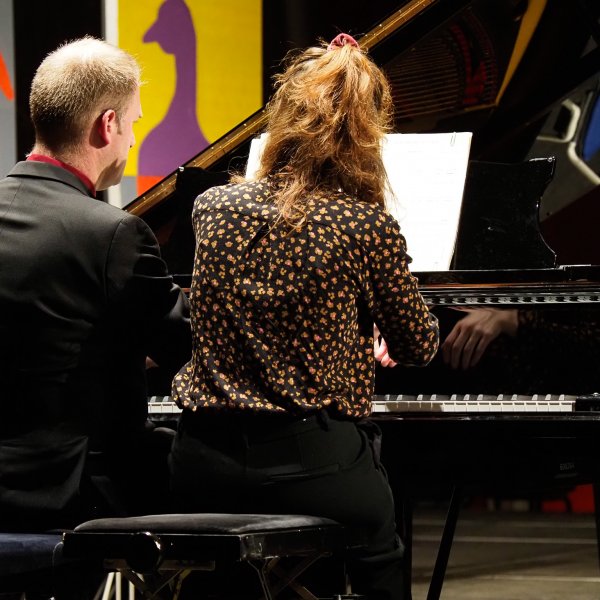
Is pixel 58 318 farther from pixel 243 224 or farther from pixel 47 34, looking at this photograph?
pixel 47 34

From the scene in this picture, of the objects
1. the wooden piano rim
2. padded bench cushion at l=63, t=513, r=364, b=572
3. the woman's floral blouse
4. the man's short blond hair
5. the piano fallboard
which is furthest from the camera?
the wooden piano rim

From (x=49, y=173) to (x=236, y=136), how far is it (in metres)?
1.27

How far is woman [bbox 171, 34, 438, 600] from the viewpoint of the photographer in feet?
7.16

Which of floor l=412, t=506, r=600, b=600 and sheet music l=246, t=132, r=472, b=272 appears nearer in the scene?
sheet music l=246, t=132, r=472, b=272

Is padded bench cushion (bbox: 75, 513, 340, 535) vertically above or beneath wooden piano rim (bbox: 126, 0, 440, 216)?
beneath

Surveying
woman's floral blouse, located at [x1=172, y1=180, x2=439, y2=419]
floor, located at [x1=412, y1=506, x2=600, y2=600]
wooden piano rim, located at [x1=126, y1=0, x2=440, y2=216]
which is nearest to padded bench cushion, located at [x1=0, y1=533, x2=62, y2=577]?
woman's floral blouse, located at [x1=172, y1=180, x2=439, y2=419]

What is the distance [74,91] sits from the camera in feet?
7.61

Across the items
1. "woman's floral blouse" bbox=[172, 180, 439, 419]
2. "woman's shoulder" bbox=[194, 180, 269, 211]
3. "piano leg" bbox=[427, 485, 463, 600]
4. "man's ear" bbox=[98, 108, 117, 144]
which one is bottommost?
"piano leg" bbox=[427, 485, 463, 600]

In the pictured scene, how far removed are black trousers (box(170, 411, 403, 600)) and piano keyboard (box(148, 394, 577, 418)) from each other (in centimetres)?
63

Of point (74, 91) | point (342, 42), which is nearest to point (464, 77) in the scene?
point (342, 42)

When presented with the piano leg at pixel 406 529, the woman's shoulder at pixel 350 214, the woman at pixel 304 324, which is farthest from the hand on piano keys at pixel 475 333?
the woman's shoulder at pixel 350 214

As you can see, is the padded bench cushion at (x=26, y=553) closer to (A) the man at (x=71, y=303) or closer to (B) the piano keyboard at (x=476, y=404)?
(A) the man at (x=71, y=303)

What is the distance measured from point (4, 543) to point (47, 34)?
496cm

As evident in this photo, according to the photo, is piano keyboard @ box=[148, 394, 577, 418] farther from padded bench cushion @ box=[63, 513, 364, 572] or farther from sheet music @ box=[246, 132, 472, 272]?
padded bench cushion @ box=[63, 513, 364, 572]
